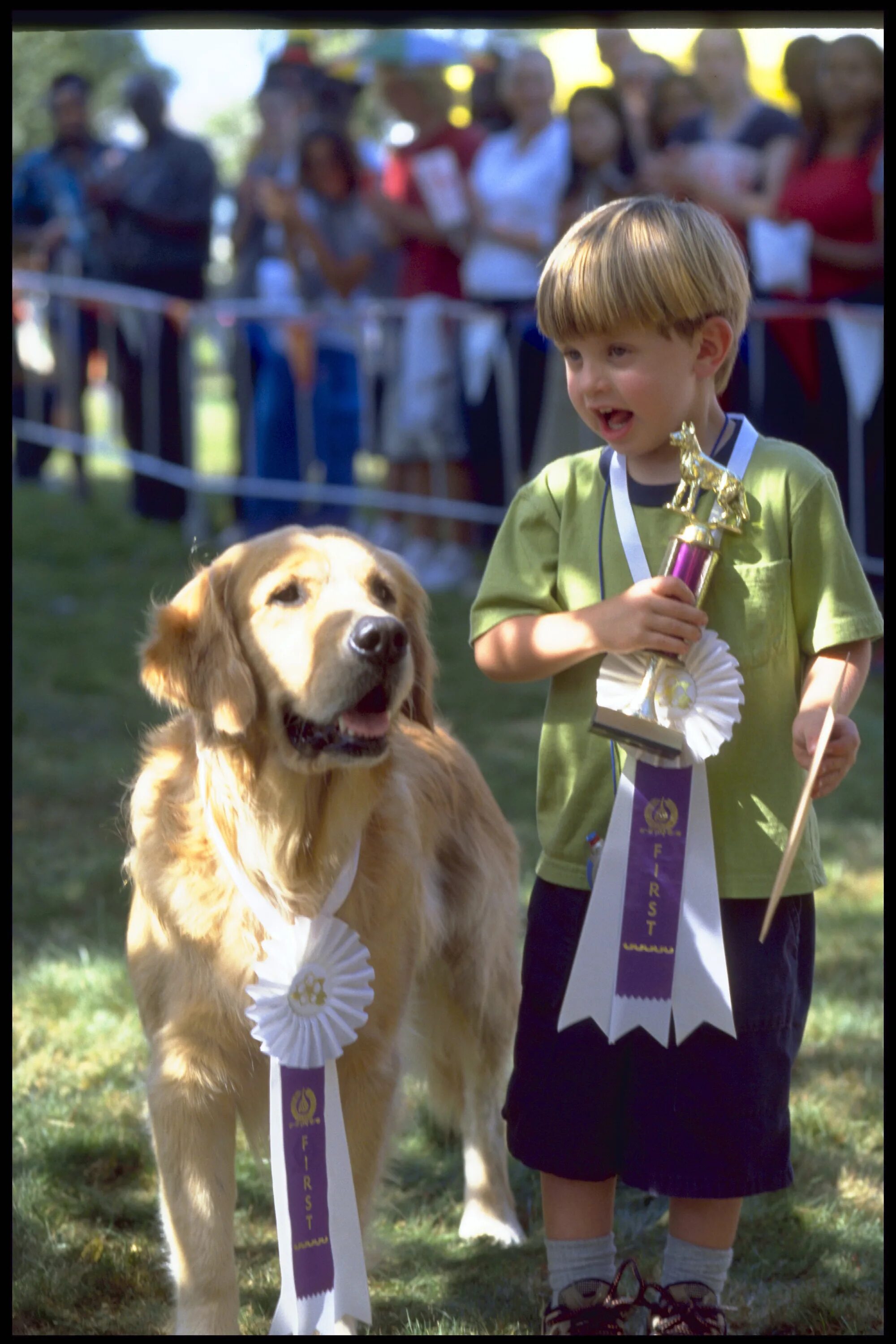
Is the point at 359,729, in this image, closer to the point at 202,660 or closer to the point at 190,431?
the point at 202,660

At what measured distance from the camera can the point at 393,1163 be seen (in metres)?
3.49

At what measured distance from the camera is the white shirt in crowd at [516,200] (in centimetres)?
819

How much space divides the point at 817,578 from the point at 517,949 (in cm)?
143

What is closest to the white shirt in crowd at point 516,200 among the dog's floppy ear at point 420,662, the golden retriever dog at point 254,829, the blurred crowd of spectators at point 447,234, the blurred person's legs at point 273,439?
the blurred crowd of spectators at point 447,234

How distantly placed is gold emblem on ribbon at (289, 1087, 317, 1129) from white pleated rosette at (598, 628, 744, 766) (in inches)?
35.3

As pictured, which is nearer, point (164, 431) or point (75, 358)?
point (164, 431)

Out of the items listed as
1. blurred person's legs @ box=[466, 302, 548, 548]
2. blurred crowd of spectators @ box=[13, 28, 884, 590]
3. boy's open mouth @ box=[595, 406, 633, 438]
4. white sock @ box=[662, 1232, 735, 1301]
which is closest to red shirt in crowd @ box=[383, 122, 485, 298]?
blurred crowd of spectators @ box=[13, 28, 884, 590]

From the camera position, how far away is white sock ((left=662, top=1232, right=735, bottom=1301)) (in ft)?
8.82

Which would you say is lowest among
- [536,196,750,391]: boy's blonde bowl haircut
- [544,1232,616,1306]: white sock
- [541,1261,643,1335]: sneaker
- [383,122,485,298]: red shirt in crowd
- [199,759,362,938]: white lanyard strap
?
[541,1261,643,1335]: sneaker

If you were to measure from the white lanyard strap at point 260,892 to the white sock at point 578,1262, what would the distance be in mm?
763

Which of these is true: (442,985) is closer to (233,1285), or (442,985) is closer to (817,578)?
(233,1285)

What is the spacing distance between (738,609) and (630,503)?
268mm

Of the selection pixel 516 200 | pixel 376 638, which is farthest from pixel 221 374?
pixel 376 638

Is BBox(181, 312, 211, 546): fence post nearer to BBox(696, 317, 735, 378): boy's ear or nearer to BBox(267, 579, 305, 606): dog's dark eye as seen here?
BBox(267, 579, 305, 606): dog's dark eye
